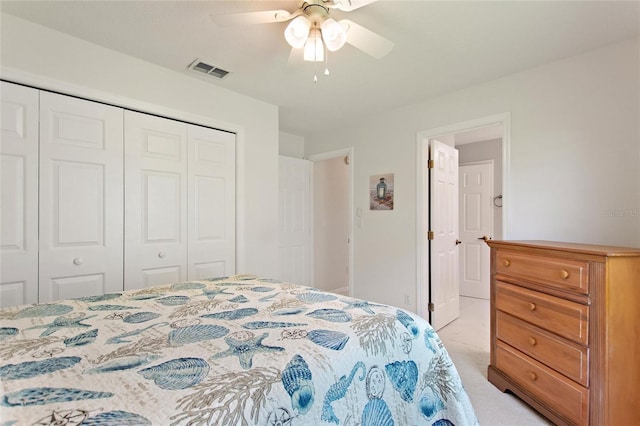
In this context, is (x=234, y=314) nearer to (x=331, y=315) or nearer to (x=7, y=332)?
(x=331, y=315)

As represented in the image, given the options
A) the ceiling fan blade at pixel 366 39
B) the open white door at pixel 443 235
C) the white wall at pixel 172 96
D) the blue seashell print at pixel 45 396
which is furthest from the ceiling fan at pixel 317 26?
the open white door at pixel 443 235

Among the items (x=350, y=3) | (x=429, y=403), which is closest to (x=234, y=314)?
(x=429, y=403)

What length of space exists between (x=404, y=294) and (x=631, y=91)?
2.40 metres

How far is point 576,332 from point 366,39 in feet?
→ 6.25

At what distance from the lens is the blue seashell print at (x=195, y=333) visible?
1.01 meters

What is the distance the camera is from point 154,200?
244 cm

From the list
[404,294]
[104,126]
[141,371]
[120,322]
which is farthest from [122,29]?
[404,294]

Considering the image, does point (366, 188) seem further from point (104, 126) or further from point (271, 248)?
point (104, 126)

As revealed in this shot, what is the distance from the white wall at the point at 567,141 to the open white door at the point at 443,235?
8.1 inches

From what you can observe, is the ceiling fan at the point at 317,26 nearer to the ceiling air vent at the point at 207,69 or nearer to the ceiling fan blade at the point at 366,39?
the ceiling fan blade at the point at 366,39

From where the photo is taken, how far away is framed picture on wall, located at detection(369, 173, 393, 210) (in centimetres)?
342

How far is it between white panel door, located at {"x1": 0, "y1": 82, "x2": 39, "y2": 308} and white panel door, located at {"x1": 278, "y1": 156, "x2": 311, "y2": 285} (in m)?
2.40

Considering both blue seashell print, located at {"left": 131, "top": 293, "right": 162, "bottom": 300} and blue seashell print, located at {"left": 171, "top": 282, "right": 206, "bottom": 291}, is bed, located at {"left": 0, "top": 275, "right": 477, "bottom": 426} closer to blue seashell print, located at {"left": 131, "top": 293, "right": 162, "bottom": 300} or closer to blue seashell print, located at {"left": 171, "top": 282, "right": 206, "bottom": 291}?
blue seashell print, located at {"left": 131, "top": 293, "right": 162, "bottom": 300}

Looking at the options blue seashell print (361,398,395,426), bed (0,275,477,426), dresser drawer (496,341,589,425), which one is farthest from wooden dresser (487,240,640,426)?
blue seashell print (361,398,395,426)
